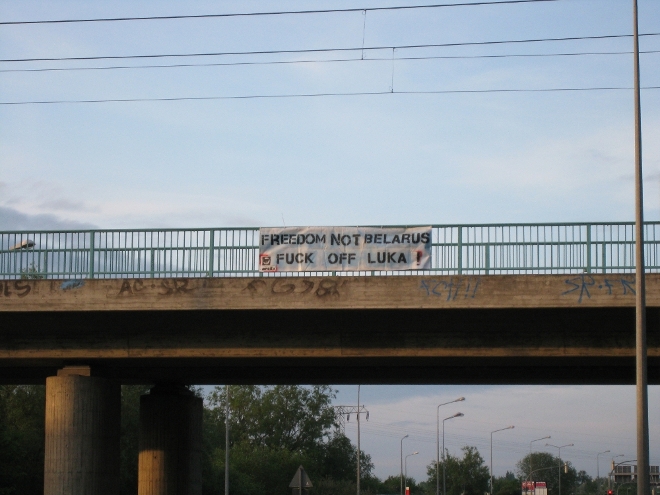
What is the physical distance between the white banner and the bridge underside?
1.07 meters

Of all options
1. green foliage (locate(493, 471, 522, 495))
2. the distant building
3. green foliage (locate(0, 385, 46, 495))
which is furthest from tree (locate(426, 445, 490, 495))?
green foliage (locate(0, 385, 46, 495))

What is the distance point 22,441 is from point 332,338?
2064cm

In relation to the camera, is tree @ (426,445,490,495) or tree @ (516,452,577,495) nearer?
tree @ (426,445,490,495)

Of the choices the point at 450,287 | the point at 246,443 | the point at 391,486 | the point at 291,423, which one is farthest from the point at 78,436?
the point at 391,486

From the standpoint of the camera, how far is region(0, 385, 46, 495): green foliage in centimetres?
3244

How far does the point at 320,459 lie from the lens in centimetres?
9244

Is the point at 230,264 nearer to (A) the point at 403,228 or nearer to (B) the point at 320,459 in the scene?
(A) the point at 403,228

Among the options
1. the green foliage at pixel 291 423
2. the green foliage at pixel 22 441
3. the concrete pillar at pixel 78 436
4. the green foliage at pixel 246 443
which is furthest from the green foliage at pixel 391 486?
the concrete pillar at pixel 78 436

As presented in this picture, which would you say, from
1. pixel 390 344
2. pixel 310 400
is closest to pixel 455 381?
pixel 390 344

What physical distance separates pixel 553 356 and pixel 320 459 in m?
75.2

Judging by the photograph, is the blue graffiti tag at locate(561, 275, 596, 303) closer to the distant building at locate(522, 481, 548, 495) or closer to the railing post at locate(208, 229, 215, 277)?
the railing post at locate(208, 229, 215, 277)

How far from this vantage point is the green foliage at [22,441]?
32438mm

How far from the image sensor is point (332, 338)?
20688 mm

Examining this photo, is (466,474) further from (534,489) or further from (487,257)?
(487,257)
